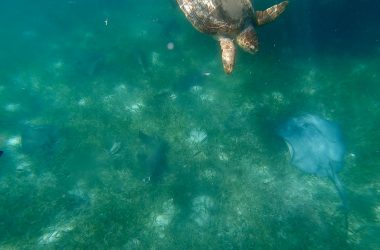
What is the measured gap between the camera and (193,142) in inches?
334

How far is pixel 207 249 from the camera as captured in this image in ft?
22.0

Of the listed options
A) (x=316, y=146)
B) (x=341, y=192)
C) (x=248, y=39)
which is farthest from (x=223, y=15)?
(x=341, y=192)

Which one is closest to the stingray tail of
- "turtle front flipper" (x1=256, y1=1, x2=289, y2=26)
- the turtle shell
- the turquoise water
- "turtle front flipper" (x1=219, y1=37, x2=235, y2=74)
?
the turquoise water

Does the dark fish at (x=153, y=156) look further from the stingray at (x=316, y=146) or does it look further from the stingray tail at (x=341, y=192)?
the stingray tail at (x=341, y=192)

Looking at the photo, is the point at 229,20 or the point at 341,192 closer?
the point at 341,192

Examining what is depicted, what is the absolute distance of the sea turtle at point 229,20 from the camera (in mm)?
8117

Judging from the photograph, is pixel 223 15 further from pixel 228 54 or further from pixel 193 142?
pixel 193 142

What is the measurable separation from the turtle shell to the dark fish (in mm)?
3881

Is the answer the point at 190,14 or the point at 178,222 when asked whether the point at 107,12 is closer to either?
the point at 190,14

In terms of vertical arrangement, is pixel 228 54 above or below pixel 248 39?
below

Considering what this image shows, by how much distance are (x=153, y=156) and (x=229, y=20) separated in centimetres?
463

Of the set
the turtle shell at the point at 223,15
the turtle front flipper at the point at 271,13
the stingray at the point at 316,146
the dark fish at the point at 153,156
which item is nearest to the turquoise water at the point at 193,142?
the dark fish at the point at 153,156

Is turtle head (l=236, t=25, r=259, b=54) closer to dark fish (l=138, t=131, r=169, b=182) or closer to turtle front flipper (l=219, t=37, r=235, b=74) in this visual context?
turtle front flipper (l=219, t=37, r=235, b=74)

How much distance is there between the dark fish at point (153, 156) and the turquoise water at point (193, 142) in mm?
37
